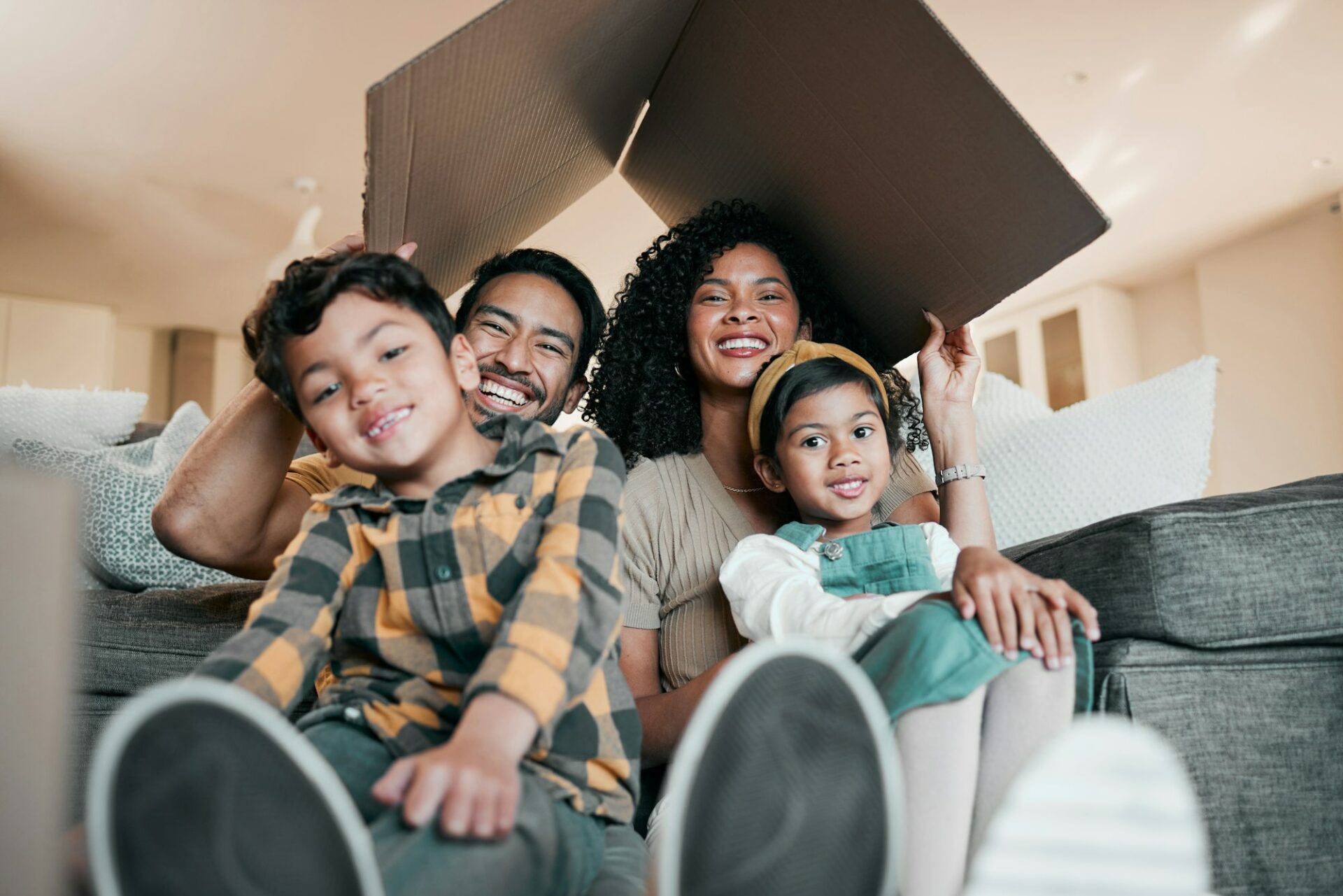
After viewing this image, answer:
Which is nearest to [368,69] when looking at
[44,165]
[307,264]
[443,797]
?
[44,165]

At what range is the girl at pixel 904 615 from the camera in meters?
0.75

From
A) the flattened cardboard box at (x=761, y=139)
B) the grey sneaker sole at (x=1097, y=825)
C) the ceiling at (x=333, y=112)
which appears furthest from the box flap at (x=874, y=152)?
the ceiling at (x=333, y=112)

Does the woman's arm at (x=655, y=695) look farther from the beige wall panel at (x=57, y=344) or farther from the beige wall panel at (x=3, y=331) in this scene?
the beige wall panel at (x=3, y=331)

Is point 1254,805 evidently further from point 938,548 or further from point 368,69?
point 368,69

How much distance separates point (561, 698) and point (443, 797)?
5.0 inches

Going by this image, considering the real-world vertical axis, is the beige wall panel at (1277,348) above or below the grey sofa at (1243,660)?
above

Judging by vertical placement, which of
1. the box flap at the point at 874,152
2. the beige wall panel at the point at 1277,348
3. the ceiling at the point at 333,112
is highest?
the ceiling at the point at 333,112

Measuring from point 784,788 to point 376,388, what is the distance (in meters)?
0.51

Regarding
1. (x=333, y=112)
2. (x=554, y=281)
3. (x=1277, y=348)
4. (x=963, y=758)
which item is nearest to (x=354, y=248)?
(x=554, y=281)

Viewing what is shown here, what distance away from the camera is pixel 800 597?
0.97 metres

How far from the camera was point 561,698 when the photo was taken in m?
0.71

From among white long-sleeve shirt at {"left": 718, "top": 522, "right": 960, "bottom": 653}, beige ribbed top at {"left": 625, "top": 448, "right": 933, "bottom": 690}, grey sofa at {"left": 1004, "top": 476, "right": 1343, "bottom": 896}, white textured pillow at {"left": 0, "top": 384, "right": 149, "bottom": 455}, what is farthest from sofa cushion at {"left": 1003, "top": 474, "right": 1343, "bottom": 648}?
white textured pillow at {"left": 0, "top": 384, "right": 149, "bottom": 455}

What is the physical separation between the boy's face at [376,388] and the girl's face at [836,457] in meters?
0.44

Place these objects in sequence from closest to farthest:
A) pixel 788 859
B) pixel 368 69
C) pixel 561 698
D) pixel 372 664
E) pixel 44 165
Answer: pixel 788 859
pixel 561 698
pixel 372 664
pixel 368 69
pixel 44 165
